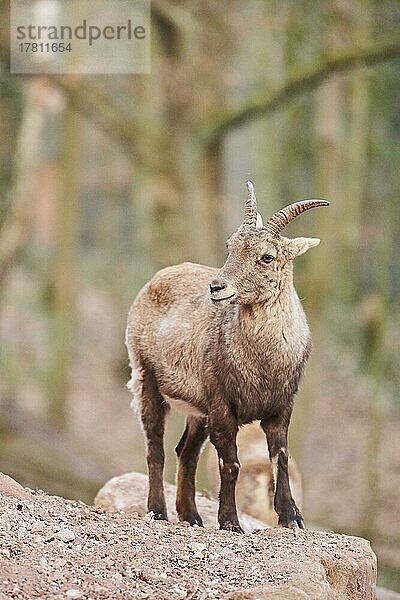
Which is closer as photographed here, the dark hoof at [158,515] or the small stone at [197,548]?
the small stone at [197,548]

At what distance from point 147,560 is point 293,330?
190cm

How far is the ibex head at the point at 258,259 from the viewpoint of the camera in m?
7.19

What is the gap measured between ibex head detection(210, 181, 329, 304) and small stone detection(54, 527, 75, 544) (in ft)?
5.30

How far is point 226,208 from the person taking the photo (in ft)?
53.0

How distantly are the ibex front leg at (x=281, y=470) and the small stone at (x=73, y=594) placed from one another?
2111 mm

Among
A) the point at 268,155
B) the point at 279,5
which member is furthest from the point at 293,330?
the point at 268,155

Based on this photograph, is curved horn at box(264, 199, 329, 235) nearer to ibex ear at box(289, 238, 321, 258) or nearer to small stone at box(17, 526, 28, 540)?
ibex ear at box(289, 238, 321, 258)

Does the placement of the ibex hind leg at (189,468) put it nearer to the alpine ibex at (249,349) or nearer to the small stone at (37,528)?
the alpine ibex at (249,349)

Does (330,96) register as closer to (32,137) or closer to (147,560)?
(32,137)

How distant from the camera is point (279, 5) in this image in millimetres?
15797
